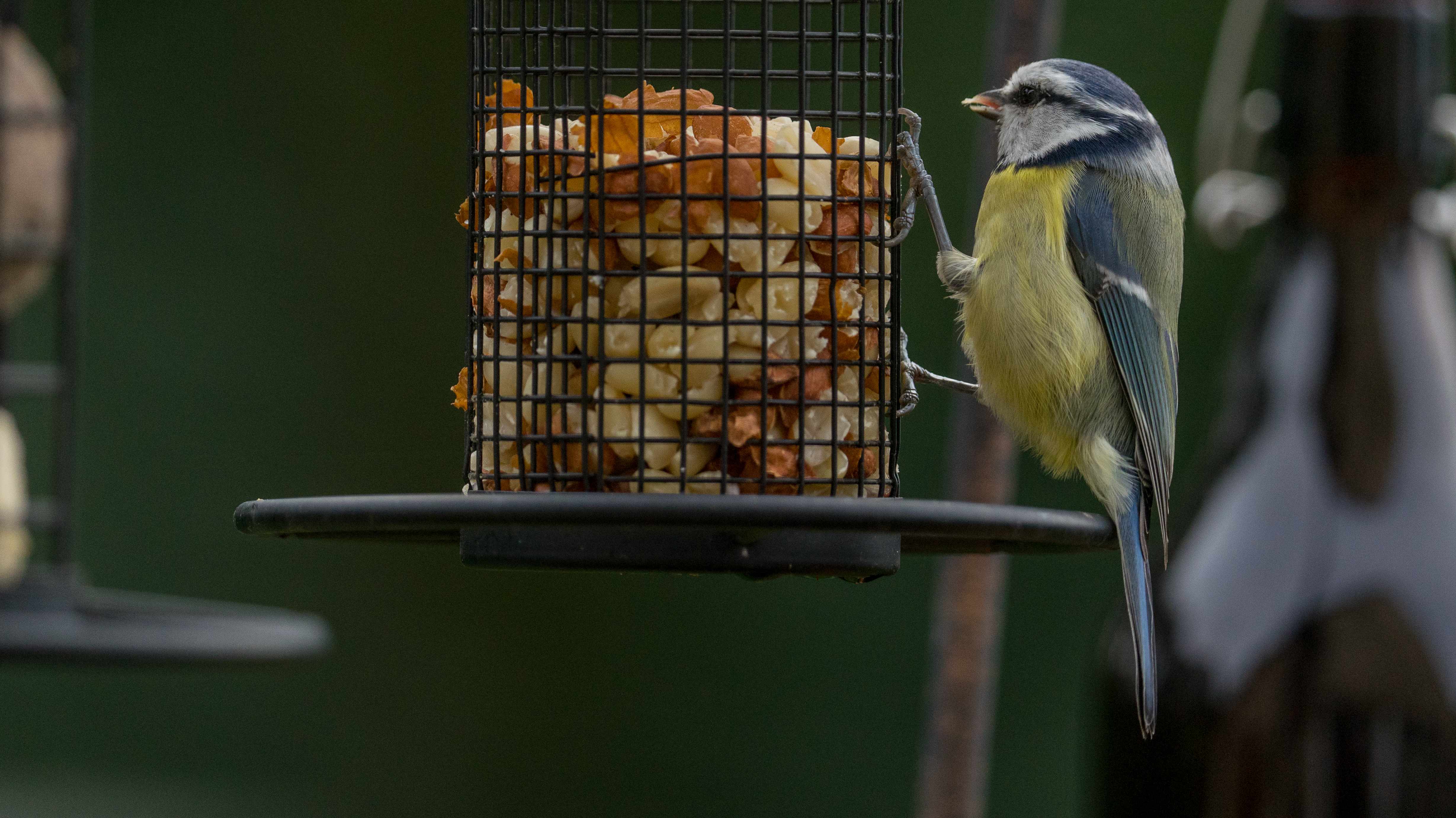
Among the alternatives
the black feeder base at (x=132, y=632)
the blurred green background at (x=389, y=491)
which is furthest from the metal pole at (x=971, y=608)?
the blurred green background at (x=389, y=491)

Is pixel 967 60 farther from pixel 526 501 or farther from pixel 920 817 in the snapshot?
pixel 526 501

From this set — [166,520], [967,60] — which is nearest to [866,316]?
[967,60]

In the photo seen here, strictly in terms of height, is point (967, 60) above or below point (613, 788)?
above

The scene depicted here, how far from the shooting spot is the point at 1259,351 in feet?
11.5

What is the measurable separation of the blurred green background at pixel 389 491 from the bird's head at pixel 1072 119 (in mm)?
3007

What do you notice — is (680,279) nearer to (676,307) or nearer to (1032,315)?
(676,307)

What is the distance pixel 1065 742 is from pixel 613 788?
1.73 metres

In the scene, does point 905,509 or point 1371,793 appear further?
point 1371,793

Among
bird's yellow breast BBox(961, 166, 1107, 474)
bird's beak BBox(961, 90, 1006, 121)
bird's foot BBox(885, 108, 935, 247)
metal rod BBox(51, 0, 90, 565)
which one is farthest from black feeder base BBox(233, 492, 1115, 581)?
metal rod BBox(51, 0, 90, 565)

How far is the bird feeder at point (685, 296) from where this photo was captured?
8.05ft

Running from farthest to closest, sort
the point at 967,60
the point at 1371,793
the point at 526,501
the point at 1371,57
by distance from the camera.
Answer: the point at 967,60, the point at 1371,57, the point at 1371,793, the point at 526,501

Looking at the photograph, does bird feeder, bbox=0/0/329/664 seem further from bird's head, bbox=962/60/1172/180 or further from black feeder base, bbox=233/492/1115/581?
bird's head, bbox=962/60/1172/180

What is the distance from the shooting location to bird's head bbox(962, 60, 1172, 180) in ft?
10.6

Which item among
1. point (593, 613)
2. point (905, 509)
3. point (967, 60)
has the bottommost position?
point (593, 613)
